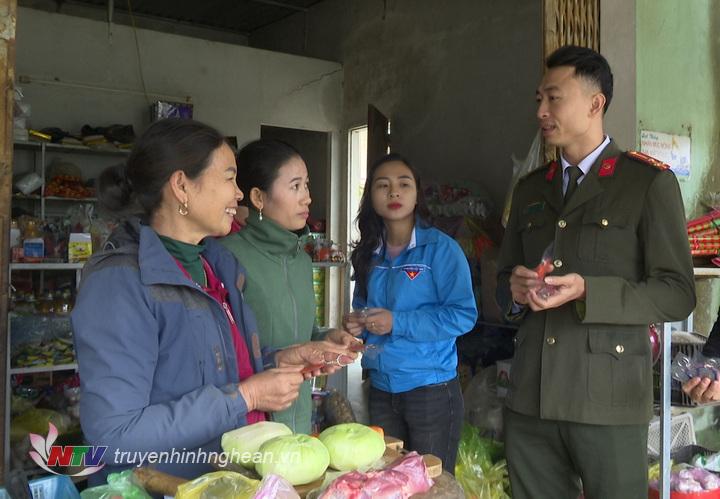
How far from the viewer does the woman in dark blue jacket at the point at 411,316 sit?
2.35 metres

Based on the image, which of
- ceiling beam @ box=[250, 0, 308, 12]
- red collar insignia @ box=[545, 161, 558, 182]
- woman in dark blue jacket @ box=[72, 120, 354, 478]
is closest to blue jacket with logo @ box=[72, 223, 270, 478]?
woman in dark blue jacket @ box=[72, 120, 354, 478]

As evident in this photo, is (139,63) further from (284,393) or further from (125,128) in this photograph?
(284,393)

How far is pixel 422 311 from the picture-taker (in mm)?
2398

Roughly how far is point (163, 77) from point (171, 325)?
618 cm

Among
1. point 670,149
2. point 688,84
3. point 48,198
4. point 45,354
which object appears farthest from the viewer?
point 48,198

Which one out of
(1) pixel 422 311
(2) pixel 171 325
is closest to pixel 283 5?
(1) pixel 422 311

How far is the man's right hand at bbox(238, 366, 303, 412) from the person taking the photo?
129 cm

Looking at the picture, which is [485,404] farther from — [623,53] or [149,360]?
[149,360]

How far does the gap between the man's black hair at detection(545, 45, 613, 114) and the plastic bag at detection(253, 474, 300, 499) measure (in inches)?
63.1

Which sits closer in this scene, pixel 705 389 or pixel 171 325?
pixel 171 325

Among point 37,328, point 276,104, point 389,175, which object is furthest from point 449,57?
point 37,328

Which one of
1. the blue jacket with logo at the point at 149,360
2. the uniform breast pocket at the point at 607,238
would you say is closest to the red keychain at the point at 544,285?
the uniform breast pocket at the point at 607,238

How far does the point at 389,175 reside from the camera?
2553 mm
